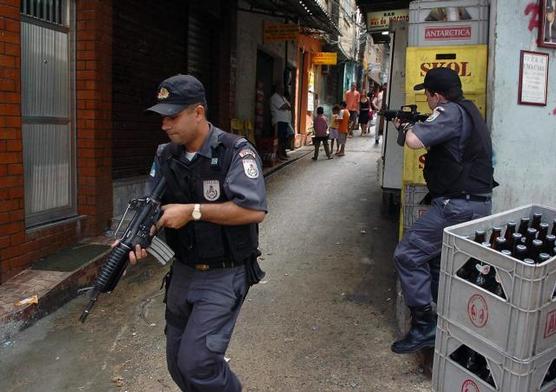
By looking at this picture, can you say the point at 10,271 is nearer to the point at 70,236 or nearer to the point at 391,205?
the point at 70,236

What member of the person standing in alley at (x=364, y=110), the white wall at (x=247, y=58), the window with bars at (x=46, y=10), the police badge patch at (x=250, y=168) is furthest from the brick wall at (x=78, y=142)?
the person standing in alley at (x=364, y=110)

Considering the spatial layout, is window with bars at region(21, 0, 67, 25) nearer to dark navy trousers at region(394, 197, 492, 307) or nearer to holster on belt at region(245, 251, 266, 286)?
holster on belt at region(245, 251, 266, 286)

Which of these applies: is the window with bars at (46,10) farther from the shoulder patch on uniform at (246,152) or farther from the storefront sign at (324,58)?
the storefront sign at (324,58)

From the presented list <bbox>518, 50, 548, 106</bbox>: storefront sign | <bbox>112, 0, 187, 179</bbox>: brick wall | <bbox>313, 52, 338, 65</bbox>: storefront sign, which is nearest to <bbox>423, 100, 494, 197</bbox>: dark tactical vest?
<bbox>518, 50, 548, 106</bbox>: storefront sign

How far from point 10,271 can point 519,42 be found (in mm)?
4417

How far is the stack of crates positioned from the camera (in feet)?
6.84

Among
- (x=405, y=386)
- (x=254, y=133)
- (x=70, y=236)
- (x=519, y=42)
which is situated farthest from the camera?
(x=254, y=133)

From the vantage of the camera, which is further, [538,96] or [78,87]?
[78,87]

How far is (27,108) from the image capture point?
193 inches

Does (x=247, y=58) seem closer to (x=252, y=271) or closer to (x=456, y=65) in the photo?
(x=456, y=65)

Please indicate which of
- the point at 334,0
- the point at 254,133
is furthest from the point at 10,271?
the point at 334,0

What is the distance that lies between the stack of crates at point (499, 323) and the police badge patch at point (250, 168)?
0.93 meters

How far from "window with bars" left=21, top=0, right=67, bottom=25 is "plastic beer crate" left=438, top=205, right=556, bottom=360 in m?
4.28

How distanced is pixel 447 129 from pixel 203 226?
1.70 meters
